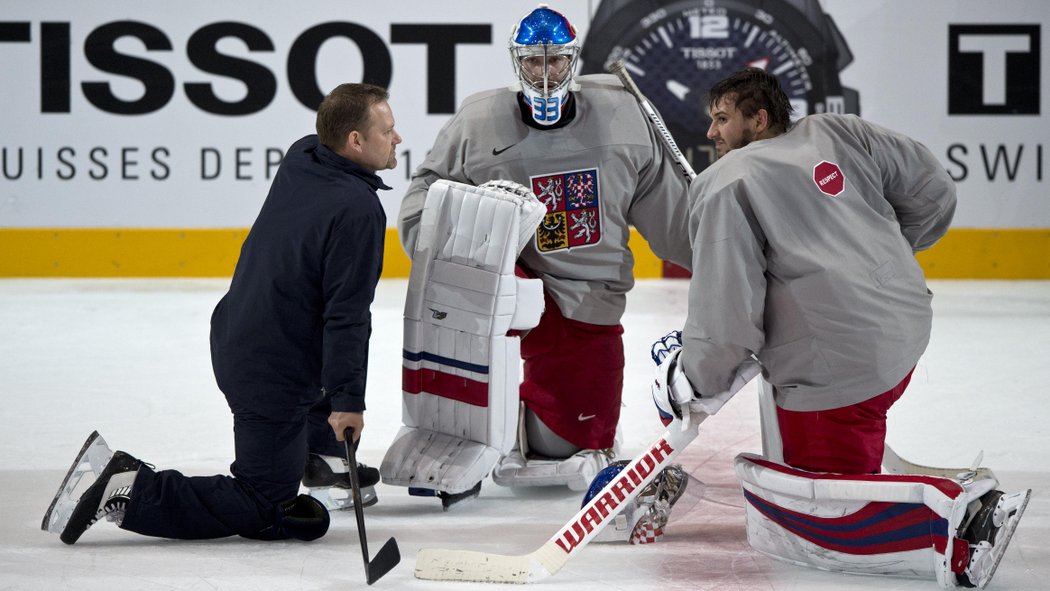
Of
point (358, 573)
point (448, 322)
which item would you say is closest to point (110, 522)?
point (358, 573)

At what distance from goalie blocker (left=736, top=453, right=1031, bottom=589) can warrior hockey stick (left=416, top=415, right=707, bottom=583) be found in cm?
16

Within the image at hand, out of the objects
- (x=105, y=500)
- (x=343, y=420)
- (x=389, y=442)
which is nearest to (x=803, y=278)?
(x=343, y=420)

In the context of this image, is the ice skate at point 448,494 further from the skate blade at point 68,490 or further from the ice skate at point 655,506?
the skate blade at point 68,490

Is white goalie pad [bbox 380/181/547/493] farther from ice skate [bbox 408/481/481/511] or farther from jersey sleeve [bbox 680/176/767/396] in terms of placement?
jersey sleeve [bbox 680/176/767/396]

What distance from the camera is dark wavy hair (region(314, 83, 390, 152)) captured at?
8.29 ft

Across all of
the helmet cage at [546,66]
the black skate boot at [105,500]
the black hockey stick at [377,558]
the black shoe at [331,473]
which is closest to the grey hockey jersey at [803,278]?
the black hockey stick at [377,558]

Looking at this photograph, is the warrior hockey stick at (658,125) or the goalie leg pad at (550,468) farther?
the warrior hockey stick at (658,125)

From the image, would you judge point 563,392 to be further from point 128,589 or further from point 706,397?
point 128,589

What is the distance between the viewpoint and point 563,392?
9.84 ft

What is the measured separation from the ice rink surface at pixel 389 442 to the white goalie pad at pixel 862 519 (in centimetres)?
4

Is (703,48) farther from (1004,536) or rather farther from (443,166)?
(1004,536)

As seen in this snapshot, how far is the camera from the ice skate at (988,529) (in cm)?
204

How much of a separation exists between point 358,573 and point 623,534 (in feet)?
1.69

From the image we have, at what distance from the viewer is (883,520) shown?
216cm
